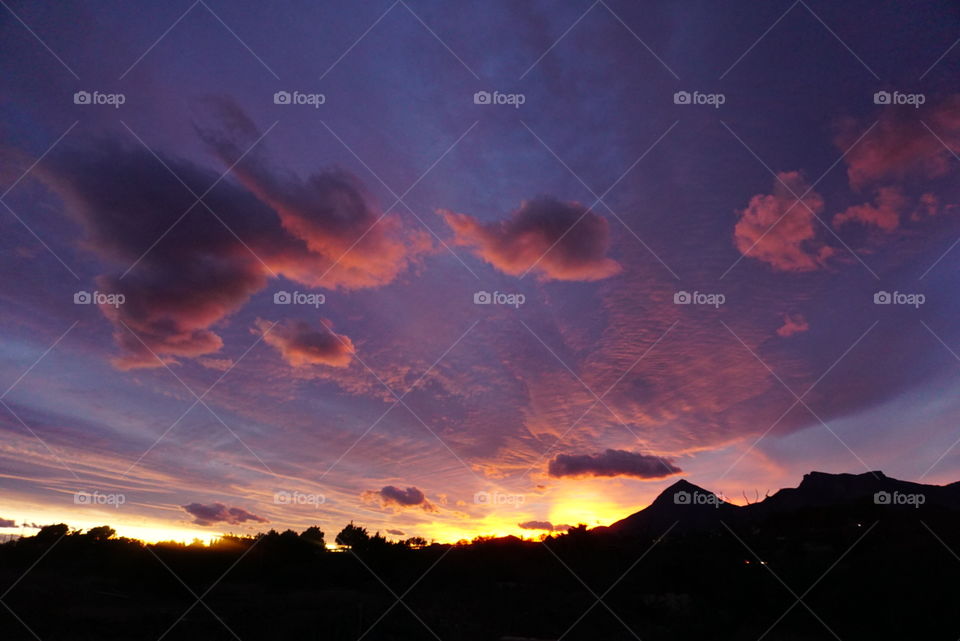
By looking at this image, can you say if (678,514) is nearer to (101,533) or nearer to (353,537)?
(353,537)

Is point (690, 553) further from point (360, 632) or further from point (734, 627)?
point (360, 632)

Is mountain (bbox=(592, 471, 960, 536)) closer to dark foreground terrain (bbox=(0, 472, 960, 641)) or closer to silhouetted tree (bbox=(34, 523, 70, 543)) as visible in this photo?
dark foreground terrain (bbox=(0, 472, 960, 641))

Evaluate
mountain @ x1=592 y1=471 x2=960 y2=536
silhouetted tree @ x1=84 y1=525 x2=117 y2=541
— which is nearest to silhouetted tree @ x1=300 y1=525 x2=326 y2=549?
silhouetted tree @ x1=84 y1=525 x2=117 y2=541

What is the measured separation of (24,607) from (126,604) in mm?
3272

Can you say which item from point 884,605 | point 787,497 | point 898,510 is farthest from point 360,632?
point 787,497

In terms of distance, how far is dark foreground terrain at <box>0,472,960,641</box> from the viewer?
1509cm

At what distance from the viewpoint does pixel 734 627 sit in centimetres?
1630

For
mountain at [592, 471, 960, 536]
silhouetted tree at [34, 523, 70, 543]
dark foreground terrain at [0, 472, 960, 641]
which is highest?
mountain at [592, 471, 960, 536]

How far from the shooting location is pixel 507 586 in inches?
850

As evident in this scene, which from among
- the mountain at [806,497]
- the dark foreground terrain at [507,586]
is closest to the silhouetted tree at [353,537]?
the dark foreground terrain at [507,586]

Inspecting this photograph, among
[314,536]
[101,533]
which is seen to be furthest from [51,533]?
[314,536]

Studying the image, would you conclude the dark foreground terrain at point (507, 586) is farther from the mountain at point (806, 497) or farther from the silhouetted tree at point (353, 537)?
the mountain at point (806, 497)

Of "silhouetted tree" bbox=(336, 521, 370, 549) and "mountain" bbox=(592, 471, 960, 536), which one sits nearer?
"silhouetted tree" bbox=(336, 521, 370, 549)

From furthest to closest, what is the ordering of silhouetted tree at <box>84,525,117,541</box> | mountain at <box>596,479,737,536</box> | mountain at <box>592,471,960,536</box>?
mountain at <box>596,479,737,536</box>, mountain at <box>592,471,960,536</box>, silhouetted tree at <box>84,525,117,541</box>
